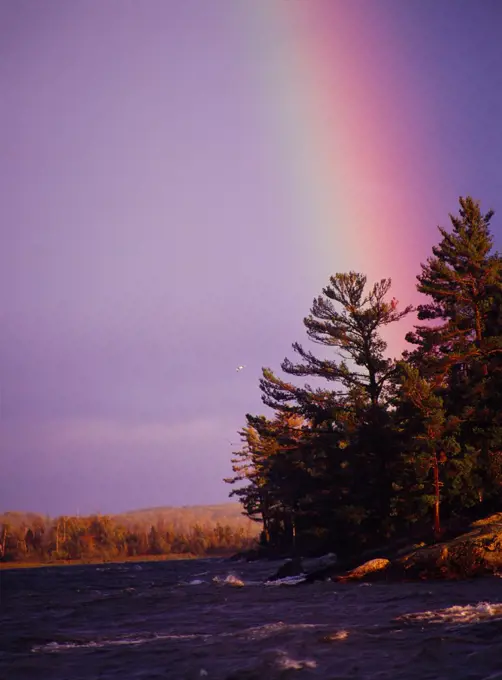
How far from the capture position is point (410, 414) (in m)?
39.3

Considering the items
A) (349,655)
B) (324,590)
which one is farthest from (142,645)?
(324,590)

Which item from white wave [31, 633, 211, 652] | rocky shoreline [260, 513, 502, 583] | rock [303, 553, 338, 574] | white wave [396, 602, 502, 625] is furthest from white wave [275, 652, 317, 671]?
rock [303, 553, 338, 574]

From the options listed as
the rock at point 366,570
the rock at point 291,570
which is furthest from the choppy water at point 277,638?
the rock at point 291,570

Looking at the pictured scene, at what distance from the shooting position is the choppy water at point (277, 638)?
11641mm

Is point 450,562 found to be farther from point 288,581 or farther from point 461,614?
point 461,614

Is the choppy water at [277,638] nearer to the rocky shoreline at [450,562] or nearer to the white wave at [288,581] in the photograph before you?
the rocky shoreline at [450,562]

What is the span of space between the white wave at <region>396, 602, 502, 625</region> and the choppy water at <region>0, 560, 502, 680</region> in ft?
0.08

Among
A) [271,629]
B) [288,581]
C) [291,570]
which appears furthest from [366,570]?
[271,629]

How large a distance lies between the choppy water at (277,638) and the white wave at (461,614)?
0.03 m

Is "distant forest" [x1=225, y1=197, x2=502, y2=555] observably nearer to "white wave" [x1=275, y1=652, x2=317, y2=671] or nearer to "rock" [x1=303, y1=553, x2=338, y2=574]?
"rock" [x1=303, y1=553, x2=338, y2=574]

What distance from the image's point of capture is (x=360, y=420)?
148 feet

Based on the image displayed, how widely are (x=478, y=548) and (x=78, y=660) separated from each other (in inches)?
776

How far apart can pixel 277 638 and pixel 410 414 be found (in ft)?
83.3

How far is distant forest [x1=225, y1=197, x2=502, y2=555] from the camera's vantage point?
126ft
